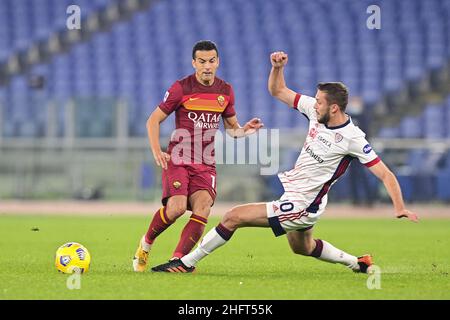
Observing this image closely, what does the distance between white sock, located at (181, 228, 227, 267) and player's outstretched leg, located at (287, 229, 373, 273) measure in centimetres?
62

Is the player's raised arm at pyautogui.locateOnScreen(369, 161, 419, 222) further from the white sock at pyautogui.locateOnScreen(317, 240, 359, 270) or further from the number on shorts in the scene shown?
the white sock at pyautogui.locateOnScreen(317, 240, 359, 270)

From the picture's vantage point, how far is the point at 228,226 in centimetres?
765

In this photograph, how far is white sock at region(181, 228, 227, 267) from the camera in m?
7.67

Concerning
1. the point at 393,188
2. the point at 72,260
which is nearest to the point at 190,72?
the point at 72,260

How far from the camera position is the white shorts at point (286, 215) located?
7535 millimetres

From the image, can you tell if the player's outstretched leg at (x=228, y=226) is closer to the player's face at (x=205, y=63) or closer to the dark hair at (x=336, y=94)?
the dark hair at (x=336, y=94)

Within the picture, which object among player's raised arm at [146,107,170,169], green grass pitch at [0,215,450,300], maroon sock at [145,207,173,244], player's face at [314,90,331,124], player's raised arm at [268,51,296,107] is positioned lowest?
green grass pitch at [0,215,450,300]

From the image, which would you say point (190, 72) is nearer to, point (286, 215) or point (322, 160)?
point (322, 160)

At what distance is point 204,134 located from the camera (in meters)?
8.24

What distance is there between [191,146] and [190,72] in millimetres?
15719

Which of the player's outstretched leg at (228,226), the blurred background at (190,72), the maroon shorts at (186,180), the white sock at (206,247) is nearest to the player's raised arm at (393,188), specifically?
the player's outstretched leg at (228,226)

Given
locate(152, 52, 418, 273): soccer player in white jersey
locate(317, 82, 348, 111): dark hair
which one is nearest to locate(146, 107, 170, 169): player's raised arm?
locate(152, 52, 418, 273): soccer player in white jersey

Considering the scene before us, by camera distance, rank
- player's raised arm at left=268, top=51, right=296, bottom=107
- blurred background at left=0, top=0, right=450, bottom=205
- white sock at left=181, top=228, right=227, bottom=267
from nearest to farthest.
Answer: white sock at left=181, top=228, right=227, bottom=267
player's raised arm at left=268, top=51, right=296, bottom=107
blurred background at left=0, top=0, right=450, bottom=205
